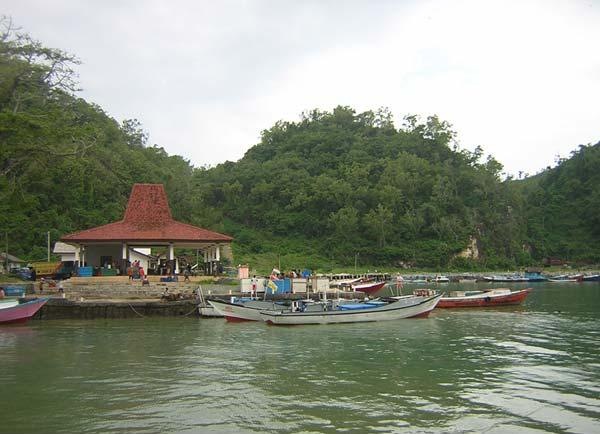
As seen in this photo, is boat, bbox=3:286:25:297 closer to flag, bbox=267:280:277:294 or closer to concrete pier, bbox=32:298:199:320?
concrete pier, bbox=32:298:199:320

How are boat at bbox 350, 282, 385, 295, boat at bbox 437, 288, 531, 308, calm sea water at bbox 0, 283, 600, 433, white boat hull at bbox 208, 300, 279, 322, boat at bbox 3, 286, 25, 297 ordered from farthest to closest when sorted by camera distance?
boat at bbox 350, 282, 385, 295 < boat at bbox 437, 288, 531, 308 < boat at bbox 3, 286, 25, 297 < white boat hull at bbox 208, 300, 279, 322 < calm sea water at bbox 0, 283, 600, 433

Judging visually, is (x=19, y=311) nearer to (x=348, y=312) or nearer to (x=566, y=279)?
(x=348, y=312)

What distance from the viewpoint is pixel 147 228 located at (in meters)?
33.2

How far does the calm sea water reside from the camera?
1011cm

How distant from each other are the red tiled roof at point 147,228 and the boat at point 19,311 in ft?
23.0

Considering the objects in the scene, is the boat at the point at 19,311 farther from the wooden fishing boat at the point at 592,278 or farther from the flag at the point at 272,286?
the wooden fishing boat at the point at 592,278

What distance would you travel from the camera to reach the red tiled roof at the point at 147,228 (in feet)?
104

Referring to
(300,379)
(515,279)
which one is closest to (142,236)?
(300,379)

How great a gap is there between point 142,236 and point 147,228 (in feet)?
4.95

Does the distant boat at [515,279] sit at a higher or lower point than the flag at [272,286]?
lower

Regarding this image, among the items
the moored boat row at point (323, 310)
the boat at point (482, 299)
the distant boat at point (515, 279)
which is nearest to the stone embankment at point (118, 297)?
the moored boat row at point (323, 310)

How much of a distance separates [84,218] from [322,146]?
6159cm

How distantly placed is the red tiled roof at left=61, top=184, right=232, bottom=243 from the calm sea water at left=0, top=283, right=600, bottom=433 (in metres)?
9.12

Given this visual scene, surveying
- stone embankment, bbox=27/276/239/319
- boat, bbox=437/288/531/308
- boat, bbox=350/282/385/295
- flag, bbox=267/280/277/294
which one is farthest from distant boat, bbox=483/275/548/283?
stone embankment, bbox=27/276/239/319
